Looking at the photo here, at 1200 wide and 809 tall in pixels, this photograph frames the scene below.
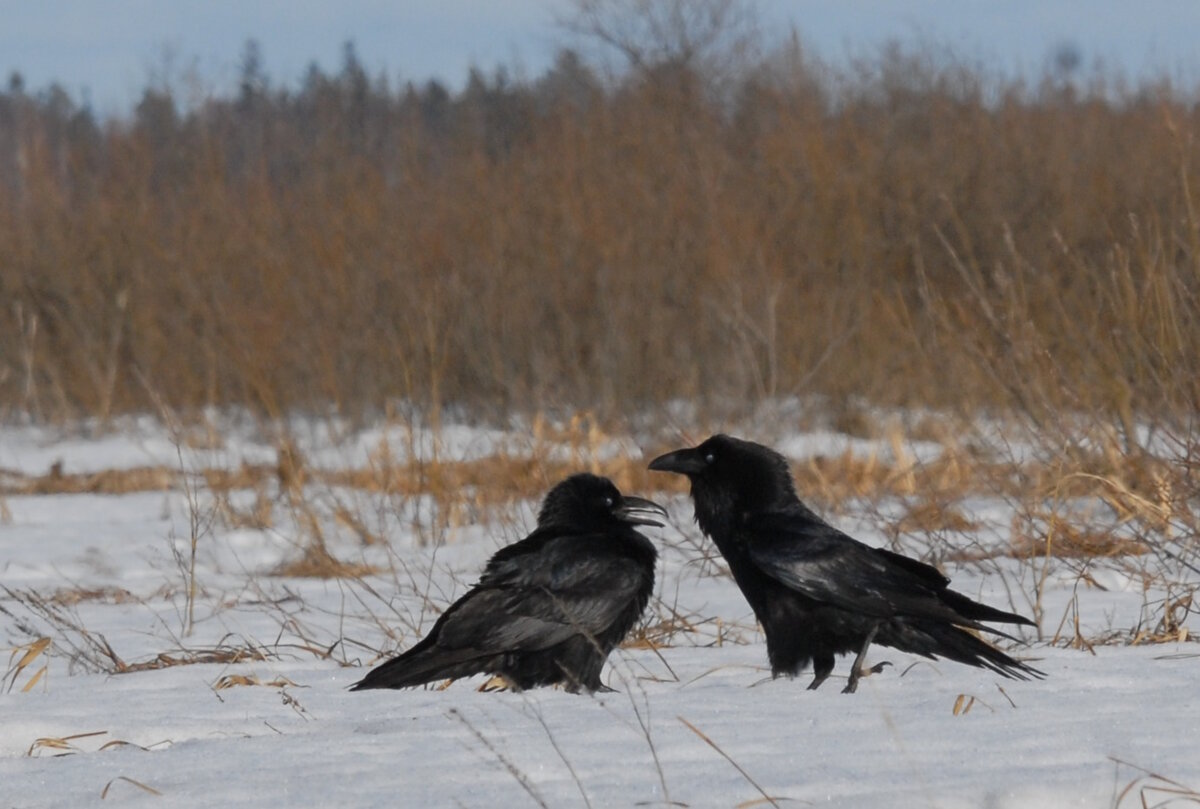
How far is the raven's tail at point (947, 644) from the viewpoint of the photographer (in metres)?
3.42

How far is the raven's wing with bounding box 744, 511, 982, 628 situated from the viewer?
3.51 meters

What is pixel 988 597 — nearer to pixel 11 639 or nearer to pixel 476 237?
pixel 11 639

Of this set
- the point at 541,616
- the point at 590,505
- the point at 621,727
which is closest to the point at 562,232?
the point at 590,505

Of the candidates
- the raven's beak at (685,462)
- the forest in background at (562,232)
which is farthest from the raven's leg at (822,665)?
the forest in background at (562,232)

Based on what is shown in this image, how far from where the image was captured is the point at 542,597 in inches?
151

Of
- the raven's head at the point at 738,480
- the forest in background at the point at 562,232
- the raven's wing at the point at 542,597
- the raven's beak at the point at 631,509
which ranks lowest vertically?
the raven's wing at the point at 542,597

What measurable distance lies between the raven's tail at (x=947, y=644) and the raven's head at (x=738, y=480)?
58 centimetres

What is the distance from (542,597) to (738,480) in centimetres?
64

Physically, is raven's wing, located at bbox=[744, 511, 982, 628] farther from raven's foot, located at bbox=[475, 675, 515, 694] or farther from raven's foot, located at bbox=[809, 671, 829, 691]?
raven's foot, located at bbox=[475, 675, 515, 694]

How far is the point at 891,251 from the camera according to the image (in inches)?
500

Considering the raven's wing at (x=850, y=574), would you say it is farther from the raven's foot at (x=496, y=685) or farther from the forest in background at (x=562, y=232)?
the forest in background at (x=562, y=232)

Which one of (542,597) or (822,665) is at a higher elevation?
(542,597)

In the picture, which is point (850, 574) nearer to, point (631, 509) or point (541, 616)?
point (541, 616)

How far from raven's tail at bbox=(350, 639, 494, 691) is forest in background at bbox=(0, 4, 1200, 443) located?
7.14 metres
